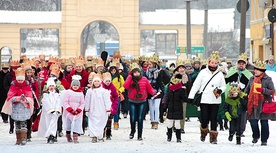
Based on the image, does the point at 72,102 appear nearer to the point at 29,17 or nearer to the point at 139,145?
the point at 139,145

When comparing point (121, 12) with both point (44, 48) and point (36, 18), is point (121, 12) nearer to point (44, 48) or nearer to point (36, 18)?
point (36, 18)

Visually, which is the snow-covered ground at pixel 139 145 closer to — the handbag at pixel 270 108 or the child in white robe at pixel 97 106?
the child in white robe at pixel 97 106

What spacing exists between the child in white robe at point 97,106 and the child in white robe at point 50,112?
26.1 inches

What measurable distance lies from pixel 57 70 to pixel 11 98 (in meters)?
2.19

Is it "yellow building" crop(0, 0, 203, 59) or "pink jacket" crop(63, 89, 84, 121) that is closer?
"pink jacket" crop(63, 89, 84, 121)

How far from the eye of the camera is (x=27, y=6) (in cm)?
7806

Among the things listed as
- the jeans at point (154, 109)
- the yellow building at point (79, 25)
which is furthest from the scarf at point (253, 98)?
the yellow building at point (79, 25)

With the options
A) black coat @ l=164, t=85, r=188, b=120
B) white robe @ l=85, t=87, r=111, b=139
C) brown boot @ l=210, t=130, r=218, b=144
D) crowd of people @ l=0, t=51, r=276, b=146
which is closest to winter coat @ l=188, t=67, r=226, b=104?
crowd of people @ l=0, t=51, r=276, b=146

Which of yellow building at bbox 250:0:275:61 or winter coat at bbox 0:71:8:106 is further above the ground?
yellow building at bbox 250:0:275:61

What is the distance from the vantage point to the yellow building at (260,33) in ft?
142

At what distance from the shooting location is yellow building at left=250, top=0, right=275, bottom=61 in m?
43.3

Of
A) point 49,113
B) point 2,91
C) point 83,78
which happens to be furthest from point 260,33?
point 49,113

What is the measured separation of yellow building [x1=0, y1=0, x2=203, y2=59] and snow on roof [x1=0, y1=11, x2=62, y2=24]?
7 cm

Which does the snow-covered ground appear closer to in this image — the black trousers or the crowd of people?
the crowd of people
